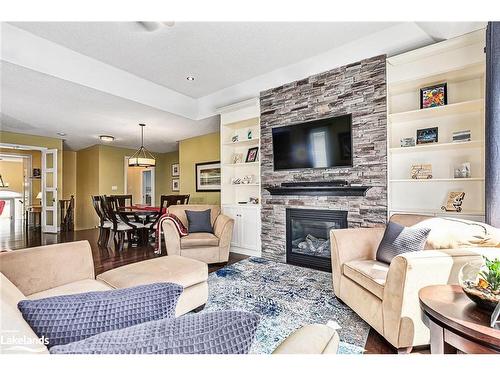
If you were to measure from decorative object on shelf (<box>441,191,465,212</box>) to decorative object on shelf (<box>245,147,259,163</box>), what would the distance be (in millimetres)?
2778

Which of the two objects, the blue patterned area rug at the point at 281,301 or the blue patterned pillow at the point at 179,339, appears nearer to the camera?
the blue patterned pillow at the point at 179,339

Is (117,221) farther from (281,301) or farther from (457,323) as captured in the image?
(457,323)

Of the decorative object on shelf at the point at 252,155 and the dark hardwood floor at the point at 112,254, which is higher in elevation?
the decorative object on shelf at the point at 252,155

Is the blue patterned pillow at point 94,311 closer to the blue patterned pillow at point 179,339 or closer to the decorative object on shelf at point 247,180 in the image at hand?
the blue patterned pillow at point 179,339

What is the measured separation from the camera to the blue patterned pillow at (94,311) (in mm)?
665

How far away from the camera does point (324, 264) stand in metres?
3.37

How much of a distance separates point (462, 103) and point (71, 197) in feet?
29.7

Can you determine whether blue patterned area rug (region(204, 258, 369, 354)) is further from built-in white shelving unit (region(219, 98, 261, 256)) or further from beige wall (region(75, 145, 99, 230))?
beige wall (region(75, 145, 99, 230))

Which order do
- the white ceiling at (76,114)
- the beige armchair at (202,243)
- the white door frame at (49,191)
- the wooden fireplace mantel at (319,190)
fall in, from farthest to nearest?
the white door frame at (49,191) → the beige armchair at (202,243) → the white ceiling at (76,114) → the wooden fireplace mantel at (319,190)

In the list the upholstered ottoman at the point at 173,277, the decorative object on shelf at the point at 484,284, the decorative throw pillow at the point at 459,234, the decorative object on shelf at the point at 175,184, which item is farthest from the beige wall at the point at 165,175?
the decorative object on shelf at the point at 484,284

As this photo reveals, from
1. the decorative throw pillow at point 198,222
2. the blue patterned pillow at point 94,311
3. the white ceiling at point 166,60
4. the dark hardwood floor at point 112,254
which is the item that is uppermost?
the white ceiling at point 166,60

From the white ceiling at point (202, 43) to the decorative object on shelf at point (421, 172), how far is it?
1.63 m

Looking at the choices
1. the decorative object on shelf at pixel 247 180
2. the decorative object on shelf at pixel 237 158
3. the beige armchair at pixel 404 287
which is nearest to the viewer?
the beige armchair at pixel 404 287
